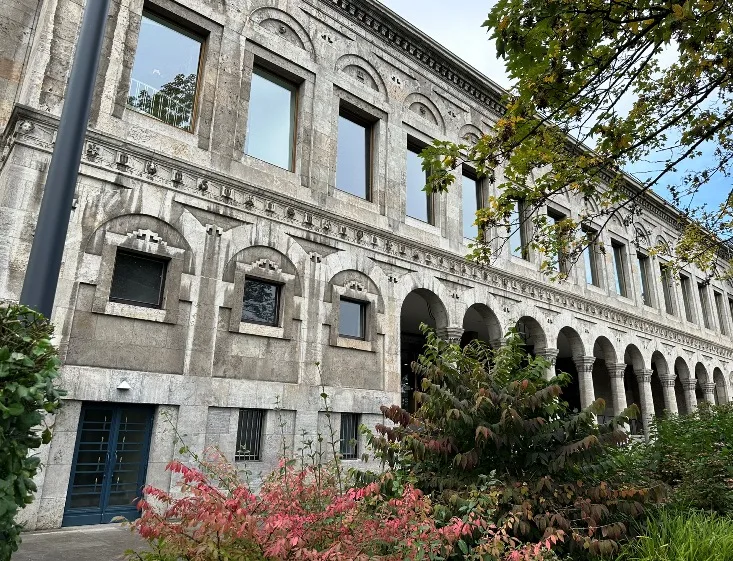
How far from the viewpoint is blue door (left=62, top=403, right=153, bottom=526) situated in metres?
8.30

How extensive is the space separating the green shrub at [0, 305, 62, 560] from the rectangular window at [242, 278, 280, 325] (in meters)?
7.85

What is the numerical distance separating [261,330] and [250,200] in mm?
2947

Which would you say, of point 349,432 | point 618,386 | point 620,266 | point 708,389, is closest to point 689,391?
point 708,389

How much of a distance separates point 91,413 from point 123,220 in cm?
355

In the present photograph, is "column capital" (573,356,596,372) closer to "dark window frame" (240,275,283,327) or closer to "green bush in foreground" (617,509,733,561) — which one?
"dark window frame" (240,275,283,327)

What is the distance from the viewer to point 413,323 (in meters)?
19.5

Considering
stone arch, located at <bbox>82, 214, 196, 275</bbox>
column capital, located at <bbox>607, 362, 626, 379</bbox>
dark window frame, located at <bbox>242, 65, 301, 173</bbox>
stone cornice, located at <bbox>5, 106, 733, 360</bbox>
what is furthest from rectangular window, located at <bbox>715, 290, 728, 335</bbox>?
stone arch, located at <bbox>82, 214, 196, 275</bbox>

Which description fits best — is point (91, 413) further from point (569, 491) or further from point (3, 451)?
point (569, 491)

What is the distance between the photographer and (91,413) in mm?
8672

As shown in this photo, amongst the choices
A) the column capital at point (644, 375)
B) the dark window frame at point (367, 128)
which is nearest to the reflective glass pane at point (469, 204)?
the dark window frame at point (367, 128)

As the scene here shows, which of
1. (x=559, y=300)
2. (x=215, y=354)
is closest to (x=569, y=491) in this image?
(x=215, y=354)

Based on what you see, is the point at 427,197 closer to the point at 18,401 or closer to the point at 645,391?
the point at 18,401

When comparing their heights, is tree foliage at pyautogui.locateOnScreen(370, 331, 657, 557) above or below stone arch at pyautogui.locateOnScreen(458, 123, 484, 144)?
below

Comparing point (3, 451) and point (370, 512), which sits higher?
point (3, 451)
